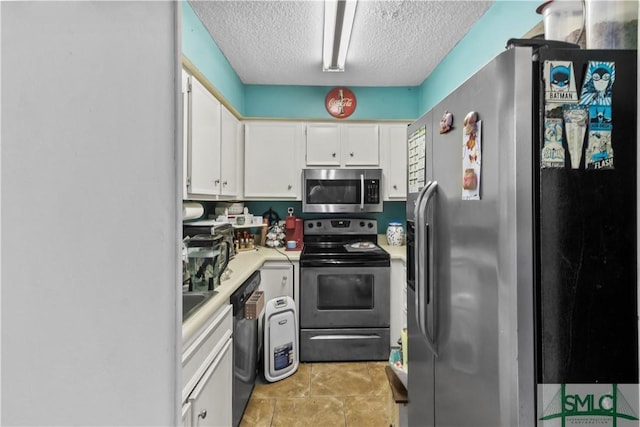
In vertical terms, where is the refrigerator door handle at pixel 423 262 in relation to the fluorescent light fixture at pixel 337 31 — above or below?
below

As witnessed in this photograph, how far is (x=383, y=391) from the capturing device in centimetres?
214

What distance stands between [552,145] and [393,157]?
2.28 m

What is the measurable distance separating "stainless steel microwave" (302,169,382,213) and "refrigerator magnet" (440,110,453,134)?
1799mm

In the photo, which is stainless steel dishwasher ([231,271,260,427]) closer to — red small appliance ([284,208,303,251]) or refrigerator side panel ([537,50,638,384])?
red small appliance ([284,208,303,251])

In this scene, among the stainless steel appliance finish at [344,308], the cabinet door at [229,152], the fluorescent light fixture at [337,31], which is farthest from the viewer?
the stainless steel appliance finish at [344,308]

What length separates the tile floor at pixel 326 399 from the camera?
1.85m

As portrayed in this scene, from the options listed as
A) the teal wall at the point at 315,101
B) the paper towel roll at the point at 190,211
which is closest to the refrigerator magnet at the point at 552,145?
the paper towel roll at the point at 190,211

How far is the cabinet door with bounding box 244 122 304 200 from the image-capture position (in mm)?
2895

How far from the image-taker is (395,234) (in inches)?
119

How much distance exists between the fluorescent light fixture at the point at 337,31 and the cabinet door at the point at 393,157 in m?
0.75

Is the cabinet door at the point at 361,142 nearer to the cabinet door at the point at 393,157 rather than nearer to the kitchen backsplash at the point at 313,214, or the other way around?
the cabinet door at the point at 393,157

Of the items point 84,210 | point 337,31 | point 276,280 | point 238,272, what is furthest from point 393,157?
point 84,210

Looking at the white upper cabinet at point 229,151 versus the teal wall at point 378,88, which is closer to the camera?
the teal wall at point 378,88

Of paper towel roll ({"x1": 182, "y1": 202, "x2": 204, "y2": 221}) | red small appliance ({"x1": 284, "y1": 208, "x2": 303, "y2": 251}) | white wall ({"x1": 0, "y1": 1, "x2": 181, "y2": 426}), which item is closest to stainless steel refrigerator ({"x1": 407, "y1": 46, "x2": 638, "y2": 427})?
white wall ({"x1": 0, "y1": 1, "x2": 181, "y2": 426})
